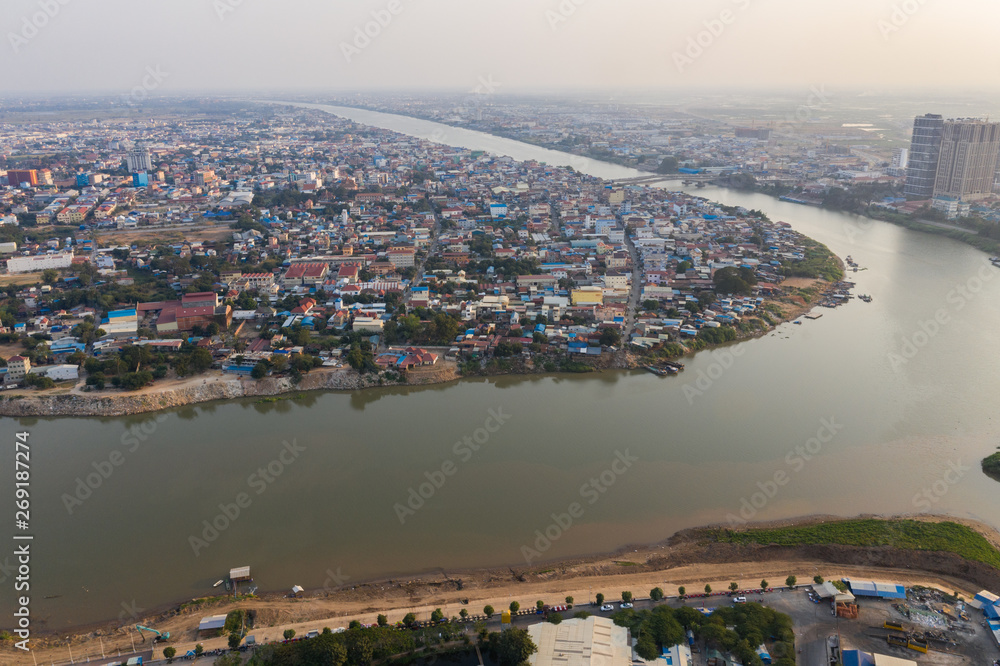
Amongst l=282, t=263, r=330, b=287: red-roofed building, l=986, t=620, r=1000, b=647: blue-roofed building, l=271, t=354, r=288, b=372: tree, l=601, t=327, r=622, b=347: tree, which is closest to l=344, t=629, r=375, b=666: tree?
l=986, t=620, r=1000, b=647: blue-roofed building

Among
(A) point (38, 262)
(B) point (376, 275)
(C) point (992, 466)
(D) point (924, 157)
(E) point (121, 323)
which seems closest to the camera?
(C) point (992, 466)

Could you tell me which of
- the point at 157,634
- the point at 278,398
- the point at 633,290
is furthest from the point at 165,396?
the point at 633,290

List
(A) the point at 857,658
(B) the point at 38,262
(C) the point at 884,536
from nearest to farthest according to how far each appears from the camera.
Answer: (A) the point at 857,658 < (C) the point at 884,536 < (B) the point at 38,262

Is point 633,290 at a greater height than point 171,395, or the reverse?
point 633,290

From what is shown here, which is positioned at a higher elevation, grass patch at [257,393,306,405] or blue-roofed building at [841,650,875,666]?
blue-roofed building at [841,650,875,666]

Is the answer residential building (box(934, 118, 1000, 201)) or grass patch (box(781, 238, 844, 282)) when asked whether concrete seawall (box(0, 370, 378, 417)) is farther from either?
residential building (box(934, 118, 1000, 201))

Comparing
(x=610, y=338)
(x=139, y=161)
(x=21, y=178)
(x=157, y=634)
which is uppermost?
(x=139, y=161)

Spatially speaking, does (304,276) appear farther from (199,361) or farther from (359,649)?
(359,649)
